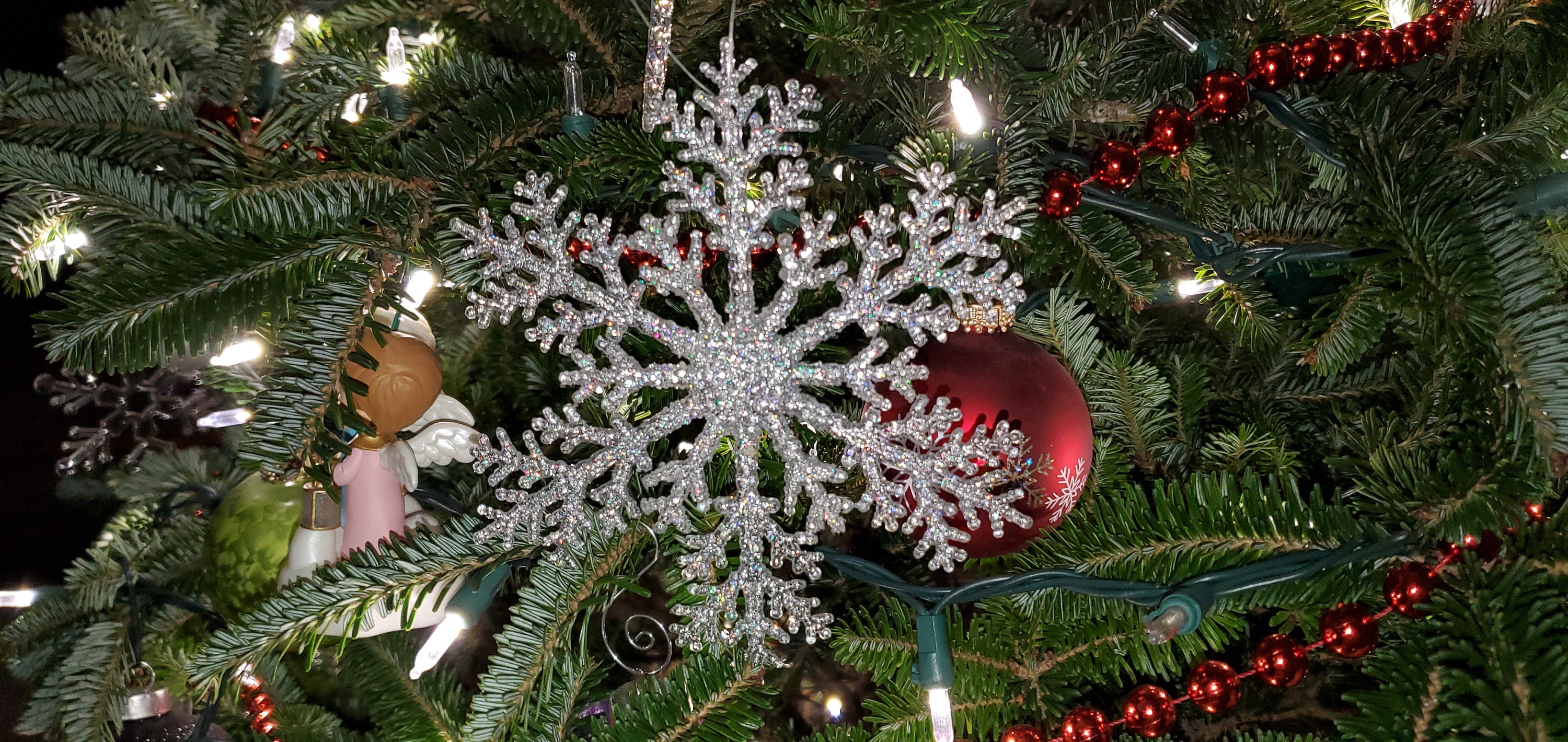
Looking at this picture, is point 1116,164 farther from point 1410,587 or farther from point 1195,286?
point 1410,587

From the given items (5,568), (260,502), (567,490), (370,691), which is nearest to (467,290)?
(567,490)

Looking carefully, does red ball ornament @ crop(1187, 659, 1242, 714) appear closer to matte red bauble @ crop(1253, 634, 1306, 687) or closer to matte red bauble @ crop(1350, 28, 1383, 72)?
matte red bauble @ crop(1253, 634, 1306, 687)

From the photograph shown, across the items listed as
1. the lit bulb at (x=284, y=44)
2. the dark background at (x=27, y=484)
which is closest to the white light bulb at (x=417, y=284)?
the lit bulb at (x=284, y=44)

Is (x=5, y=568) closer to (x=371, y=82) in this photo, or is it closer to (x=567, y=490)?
(x=371, y=82)

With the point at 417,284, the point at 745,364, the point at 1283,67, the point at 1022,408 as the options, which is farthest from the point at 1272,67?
the point at 417,284

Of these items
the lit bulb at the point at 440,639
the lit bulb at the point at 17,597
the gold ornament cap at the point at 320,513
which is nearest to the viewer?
the lit bulb at the point at 440,639

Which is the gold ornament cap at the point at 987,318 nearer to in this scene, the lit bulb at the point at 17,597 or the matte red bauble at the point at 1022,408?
the matte red bauble at the point at 1022,408
